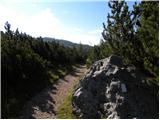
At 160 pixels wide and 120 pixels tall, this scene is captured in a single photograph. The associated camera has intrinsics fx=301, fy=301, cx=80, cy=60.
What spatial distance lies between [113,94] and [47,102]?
5538 millimetres

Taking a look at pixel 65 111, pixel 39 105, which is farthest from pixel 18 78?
pixel 65 111

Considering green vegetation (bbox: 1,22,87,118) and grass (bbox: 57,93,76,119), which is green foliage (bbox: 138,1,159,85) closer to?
grass (bbox: 57,93,76,119)

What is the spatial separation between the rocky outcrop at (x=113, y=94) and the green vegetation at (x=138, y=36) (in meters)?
0.76

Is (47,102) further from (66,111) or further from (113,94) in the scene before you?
(113,94)

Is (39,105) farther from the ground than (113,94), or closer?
closer

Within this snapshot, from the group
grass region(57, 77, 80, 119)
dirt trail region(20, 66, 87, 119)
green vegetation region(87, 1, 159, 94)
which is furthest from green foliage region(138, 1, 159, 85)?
dirt trail region(20, 66, 87, 119)

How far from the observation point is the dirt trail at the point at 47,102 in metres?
17.8

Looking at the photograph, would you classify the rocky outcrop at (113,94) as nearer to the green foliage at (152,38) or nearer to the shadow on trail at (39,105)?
the green foliage at (152,38)

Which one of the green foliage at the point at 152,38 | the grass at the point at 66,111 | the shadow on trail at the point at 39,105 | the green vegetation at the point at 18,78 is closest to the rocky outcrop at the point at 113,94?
the grass at the point at 66,111

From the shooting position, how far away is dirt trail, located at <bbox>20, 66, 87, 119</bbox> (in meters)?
17.8

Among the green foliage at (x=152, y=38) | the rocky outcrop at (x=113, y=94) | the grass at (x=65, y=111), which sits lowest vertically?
the grass at (x=65, y=111)

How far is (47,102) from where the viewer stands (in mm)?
20734

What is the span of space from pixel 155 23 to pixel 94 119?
243 inches

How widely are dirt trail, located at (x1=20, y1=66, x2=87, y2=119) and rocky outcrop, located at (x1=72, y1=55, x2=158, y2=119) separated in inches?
68.0
